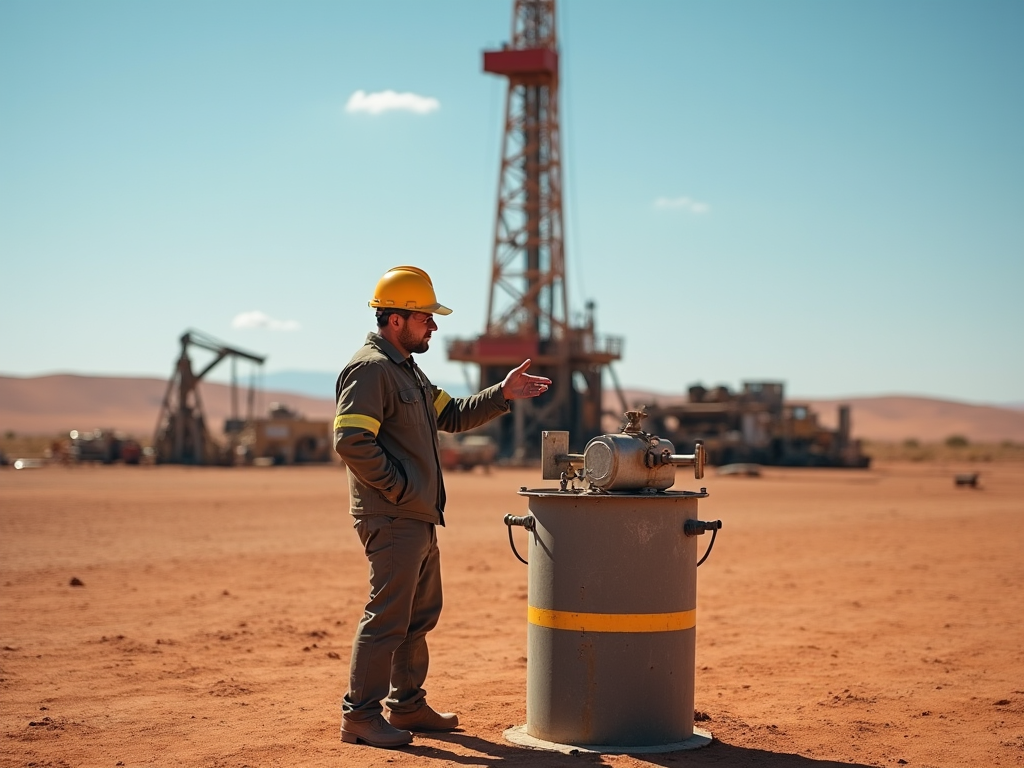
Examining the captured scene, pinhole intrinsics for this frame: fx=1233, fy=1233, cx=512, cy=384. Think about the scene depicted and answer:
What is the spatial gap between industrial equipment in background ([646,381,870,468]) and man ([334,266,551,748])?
4829 centimetres

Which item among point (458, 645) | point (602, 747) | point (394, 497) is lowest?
point (458, 645)

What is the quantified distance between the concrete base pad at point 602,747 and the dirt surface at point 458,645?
8 centimetres

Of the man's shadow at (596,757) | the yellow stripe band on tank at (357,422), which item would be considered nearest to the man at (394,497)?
the yellow stripe band on tank at (357,422)

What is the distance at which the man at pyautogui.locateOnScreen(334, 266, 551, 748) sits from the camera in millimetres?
6039

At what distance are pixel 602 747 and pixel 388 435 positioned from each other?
1859 mm

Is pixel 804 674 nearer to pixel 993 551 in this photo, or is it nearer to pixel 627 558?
pixel 627 558

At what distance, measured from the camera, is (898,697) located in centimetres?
753

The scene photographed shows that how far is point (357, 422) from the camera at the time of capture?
5.98 metres

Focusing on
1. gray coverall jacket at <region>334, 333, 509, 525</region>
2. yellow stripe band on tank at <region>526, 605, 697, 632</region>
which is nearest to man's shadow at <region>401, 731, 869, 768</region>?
yellow stripe band on tank at <region>526, 605, 697, 632</region>

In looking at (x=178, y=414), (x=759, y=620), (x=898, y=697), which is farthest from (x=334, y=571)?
(x=178, y=414)

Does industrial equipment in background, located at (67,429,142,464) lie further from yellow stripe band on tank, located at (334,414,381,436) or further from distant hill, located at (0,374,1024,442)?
distant hill, located at (0,374,1024,442)

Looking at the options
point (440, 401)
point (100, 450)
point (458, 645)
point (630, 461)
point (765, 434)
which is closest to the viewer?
point (630, 461)

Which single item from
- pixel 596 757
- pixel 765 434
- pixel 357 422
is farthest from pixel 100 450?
pixel 596 757

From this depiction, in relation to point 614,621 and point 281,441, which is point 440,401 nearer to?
point 614,621
